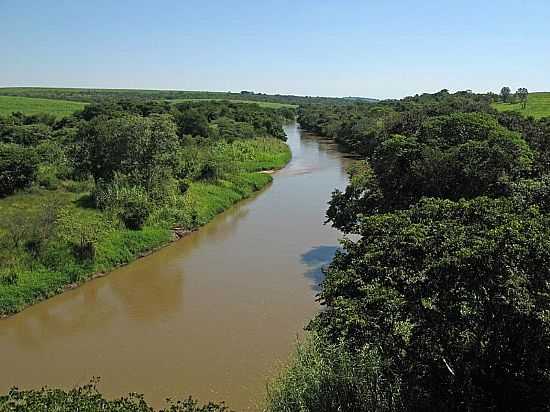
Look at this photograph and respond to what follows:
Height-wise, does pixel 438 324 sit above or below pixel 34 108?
below

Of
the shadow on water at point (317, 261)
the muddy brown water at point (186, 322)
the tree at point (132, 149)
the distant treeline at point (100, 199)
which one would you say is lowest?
the muddy brown water at point (186, 322)

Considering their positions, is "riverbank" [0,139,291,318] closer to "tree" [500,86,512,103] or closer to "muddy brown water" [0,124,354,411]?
"muddy brown water" [0,124,354,411]

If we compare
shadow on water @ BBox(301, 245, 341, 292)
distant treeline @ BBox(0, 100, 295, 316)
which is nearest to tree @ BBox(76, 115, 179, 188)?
distant treeline @ BBox(0, 100, 295, 316)

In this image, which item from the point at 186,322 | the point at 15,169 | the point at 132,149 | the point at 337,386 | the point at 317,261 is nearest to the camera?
the point at 337,386

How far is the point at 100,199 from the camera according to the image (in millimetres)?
24688

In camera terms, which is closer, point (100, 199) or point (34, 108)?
point (100, 199)

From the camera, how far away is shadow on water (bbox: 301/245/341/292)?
20.2 metres

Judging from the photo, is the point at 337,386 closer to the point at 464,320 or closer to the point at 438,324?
the point at 438,324

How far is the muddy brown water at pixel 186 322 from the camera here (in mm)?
13719

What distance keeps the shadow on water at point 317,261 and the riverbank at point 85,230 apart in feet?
22.3

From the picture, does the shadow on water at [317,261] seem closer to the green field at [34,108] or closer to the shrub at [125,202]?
the shrub at [125,202]

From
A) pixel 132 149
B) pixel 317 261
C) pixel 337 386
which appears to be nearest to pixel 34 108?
pixel 132 149

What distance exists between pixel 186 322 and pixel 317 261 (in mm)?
7188

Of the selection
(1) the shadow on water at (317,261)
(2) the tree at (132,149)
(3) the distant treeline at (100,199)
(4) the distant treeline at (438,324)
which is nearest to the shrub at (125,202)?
(3) the distant treeline at (100,199)
